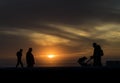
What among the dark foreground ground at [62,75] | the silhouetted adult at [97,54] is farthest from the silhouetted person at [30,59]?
the dark foreground ground at [62,75]

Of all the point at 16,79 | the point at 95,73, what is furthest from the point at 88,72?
the point at 16,79

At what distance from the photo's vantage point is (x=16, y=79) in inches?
1583

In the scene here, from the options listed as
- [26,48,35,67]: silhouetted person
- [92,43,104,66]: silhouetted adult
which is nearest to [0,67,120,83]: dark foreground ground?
[92,43,104,66]: silhouetted adult

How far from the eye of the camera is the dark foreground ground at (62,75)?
3881 cm

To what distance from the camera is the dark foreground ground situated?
3881 cm

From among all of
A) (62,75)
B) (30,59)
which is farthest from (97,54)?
(62,75)

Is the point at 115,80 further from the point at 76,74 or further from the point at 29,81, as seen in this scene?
the point at 29,81

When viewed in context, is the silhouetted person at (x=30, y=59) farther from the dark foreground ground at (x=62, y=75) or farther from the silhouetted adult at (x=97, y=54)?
the dark foreground ground at (x=62, y=75)

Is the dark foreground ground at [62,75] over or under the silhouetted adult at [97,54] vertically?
under

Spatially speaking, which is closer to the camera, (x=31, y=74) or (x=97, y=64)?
(x=31, y=74)

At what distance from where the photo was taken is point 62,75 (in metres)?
39.6

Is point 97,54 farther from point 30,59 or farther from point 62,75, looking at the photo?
point 62,75

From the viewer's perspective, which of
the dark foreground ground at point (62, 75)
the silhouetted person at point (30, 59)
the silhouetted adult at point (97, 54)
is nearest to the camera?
the dark foreground ground at point (62, 75)

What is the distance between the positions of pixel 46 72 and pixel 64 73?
4.74ft
